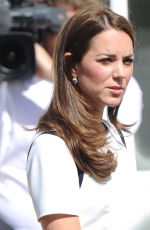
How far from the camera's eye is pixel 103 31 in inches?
62.5

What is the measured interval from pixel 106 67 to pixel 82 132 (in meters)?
0.18

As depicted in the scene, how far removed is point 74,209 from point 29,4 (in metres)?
1.61

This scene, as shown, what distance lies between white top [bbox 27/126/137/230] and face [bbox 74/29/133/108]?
0.19 meters

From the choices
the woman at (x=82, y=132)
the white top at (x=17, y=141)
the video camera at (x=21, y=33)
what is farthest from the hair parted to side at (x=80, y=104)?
the video camera at (x=21, y=33)

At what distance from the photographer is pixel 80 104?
1.60m

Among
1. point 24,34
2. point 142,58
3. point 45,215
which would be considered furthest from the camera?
point 142,58

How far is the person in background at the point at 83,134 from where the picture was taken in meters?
1.44

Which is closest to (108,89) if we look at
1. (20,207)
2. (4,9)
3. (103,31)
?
(103,31)

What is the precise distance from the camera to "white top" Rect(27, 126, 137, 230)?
Answer: 143 centimetres

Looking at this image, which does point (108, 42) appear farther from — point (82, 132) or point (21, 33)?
point (21, 33)

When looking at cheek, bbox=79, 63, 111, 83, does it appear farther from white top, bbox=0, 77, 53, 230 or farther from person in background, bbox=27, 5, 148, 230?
white top, bbox=0, 77, 53, 230

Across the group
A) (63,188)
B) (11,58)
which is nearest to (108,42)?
(63,188)

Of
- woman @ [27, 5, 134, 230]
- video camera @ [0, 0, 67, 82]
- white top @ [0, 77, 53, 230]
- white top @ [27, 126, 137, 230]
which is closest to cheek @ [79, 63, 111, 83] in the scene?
woman @ [27, 5, 134, 230]

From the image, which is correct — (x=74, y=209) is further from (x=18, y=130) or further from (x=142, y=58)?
(x=142, y=58)
